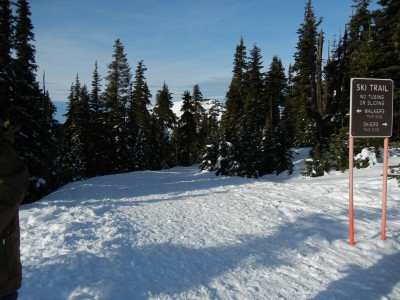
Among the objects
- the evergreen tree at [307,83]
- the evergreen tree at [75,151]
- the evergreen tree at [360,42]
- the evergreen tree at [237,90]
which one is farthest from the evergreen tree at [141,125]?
the evergreen tree at [360,42]

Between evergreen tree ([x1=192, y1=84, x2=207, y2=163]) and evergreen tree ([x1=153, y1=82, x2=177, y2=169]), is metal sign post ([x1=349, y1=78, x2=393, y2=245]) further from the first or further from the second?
evergreen tree ([x1=192, y1=84, x2=207, y2=163])

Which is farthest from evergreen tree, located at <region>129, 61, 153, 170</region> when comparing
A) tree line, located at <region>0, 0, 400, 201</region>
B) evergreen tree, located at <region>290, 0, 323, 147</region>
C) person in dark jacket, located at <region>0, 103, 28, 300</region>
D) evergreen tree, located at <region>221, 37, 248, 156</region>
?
person in dark jacket, located at <region>0, 103, 28, 300</region>

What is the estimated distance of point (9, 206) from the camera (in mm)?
2230

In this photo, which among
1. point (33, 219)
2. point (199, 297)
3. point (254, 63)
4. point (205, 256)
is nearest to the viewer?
point (199, 297)

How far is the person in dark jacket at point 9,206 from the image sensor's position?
7.27 ft

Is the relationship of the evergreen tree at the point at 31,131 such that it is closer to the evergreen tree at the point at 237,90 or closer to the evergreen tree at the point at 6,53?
the evergreen tree at the point at 6,53

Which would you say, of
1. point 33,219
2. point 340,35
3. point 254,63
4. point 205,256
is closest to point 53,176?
point 33,219

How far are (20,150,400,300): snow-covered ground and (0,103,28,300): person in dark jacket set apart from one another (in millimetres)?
1880

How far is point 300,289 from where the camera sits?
454cm

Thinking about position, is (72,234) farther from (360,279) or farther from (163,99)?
(163,99)

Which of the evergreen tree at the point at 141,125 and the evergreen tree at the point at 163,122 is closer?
the evergreen tree at the point at 141,125

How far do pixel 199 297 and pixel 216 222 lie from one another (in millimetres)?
3604

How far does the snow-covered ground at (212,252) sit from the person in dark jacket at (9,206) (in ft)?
6.17

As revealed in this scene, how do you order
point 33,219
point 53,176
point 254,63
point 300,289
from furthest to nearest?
point 254,63, point 53,176, point 33,219, point 300,289
